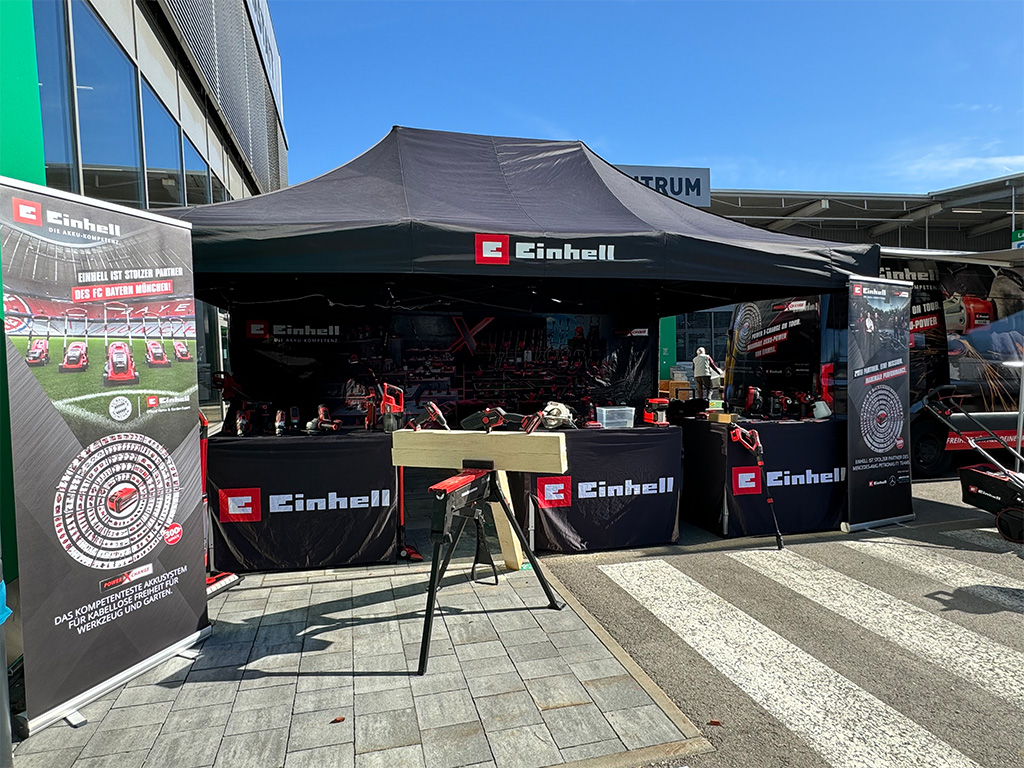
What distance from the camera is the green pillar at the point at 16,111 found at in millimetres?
2771

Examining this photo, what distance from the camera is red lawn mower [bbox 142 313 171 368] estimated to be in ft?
10.3

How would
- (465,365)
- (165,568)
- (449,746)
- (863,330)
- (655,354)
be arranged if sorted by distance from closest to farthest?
(449,746) → (165,568) → (863,330) → (465,365) → (655,354)

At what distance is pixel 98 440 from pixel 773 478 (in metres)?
5.23

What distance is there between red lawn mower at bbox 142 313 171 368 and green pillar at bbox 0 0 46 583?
0.79 meters

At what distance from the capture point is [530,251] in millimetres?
4734

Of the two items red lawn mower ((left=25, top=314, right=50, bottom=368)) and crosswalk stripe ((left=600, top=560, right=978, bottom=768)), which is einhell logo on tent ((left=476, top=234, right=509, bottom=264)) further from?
red lawn mower ((left=25, top=314, right=50, bottom=368))

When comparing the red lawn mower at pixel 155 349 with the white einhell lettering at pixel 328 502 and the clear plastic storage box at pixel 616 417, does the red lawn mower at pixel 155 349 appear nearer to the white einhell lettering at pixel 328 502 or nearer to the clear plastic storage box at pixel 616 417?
the white einhell lettering at pixel 328 502

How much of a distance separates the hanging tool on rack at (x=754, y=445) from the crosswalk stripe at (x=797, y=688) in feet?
4.66

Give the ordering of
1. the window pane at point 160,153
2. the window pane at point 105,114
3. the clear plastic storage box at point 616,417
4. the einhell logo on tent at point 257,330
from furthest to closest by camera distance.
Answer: the einhell logo on tent at point 257,330
the window pane at point 160,153
the window pane at point 105,114
the clear plastic storage box at point 616,417

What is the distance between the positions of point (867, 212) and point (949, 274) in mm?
14589

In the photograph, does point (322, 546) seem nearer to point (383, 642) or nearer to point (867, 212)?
point (383, 642)

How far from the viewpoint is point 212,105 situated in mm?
12172

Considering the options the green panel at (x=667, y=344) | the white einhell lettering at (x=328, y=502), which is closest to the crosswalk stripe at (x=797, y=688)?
the white einhell lettering at (x=328, y=502)

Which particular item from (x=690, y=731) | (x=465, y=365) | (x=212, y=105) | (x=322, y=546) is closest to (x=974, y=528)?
(x=690, y=731)
